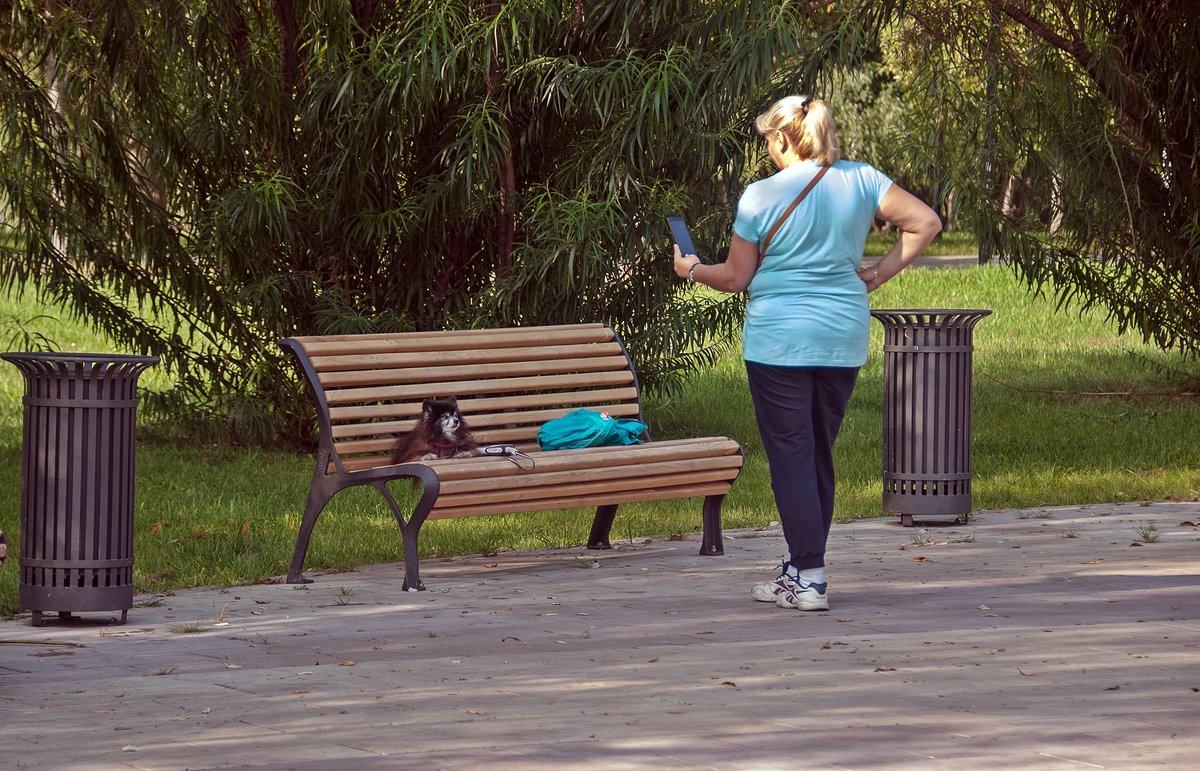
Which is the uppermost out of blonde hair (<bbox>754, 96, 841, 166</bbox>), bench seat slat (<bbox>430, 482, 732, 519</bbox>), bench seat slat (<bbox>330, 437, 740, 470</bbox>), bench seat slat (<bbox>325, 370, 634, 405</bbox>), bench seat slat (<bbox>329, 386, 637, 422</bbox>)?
blonde hair (<bbox>754, 96, 841, 166</bbox>)

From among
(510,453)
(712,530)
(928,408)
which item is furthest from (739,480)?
(510,453)

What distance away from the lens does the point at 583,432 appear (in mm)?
8492

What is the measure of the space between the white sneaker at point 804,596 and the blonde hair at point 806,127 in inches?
63.5

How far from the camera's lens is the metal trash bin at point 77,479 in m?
6.68

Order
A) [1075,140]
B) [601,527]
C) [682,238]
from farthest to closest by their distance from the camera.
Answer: [1075,140]
[601,527]
[682,238]

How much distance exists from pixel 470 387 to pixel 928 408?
241 cm

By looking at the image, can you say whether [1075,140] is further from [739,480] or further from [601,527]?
[601,527]

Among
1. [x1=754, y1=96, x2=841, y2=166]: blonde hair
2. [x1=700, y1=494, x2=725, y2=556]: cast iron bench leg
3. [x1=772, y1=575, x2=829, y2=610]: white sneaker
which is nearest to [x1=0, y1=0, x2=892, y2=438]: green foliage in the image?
[x1=700, y1=494, x2=725, y2=556]: cast iron bench leg

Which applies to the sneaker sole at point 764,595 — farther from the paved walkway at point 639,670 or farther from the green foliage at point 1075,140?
the green foliage at point 1075,140

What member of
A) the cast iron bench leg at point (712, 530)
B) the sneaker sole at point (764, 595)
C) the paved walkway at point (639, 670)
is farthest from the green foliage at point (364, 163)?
the sneaker sole at point (764, 595)

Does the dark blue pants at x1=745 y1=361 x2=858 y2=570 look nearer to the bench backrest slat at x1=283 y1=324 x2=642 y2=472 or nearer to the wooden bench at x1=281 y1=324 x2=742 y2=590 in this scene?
the wooden bench at x1=281 y1=324 x2=742 y2=590

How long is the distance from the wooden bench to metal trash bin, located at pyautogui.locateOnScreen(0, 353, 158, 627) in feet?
4.01

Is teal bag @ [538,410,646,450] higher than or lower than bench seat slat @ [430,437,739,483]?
higher

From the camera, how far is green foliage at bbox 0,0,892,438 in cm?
1133
